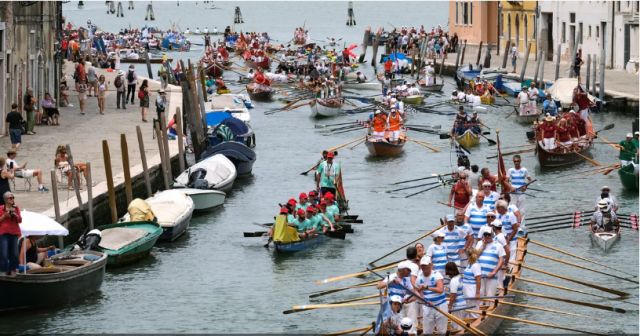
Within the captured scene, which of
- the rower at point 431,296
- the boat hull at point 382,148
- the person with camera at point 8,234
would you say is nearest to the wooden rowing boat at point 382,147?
the boat hull at point 382,148

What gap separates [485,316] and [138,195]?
13875mm

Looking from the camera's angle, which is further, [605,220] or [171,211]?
[171,211]

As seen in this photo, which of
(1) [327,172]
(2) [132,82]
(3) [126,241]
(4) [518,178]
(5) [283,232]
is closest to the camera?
(3) [126,241]

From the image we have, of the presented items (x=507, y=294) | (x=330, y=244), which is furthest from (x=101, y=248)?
(x=507, y=294)

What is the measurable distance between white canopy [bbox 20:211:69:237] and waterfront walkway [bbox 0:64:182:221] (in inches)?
140

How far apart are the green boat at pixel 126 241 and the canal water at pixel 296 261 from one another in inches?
12.2

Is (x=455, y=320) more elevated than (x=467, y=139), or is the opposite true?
(x=467, y=139)

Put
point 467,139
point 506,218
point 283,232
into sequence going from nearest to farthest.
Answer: point 506,218 → point 283,232 → point 467,139

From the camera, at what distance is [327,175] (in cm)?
2903

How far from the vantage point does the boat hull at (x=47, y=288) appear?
20906mm

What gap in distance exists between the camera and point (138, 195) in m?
30.6

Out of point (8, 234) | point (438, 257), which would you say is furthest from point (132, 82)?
point (438, 257)

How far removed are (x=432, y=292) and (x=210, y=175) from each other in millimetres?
17223

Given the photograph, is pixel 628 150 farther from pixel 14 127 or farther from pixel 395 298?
pixel 395 298
